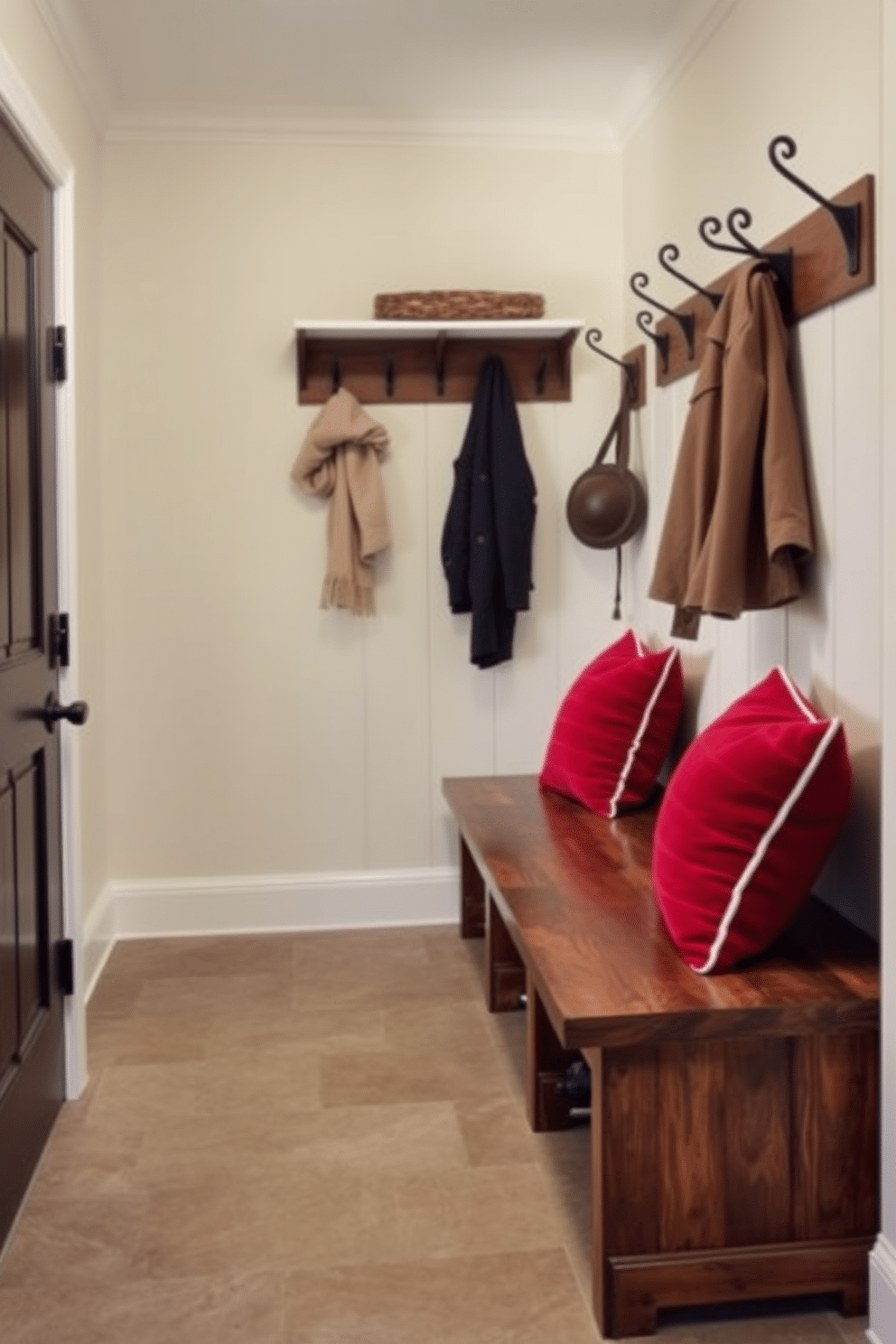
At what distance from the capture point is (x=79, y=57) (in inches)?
127

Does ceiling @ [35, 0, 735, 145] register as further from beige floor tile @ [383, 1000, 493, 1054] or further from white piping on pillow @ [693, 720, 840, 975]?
beige floor tile @ [383, 1000, 493, 1054]

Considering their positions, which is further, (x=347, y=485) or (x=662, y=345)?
(x=347, y=485)

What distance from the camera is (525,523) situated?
376cm

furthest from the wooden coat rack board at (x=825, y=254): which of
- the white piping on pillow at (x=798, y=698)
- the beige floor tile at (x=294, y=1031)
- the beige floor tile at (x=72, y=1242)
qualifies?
the beige floor tile at (x=72, y=1242)

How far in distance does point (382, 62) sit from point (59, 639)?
1.89 m

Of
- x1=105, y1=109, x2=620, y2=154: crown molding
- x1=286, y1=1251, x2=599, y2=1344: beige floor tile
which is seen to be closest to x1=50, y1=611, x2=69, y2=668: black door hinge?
x1=286, y1=1251, x2=599, y2=1344: beige floor tile

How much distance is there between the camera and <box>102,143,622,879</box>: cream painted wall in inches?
149

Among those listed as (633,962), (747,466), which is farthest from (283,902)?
(747,466)

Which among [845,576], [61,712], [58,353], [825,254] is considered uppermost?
[825,254]

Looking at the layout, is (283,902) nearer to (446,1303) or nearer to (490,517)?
(490,517)

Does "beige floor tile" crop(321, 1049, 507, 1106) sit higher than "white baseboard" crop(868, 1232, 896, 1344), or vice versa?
"white baseboard" crop(868, 1232, 896, 1344)

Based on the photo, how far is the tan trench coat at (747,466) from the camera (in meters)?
2.33

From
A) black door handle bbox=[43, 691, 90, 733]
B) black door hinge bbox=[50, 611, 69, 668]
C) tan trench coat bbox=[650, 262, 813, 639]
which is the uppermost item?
tan trench coat bbox=[650, 262, 813, 639]

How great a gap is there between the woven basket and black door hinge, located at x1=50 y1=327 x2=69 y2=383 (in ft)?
4.18
